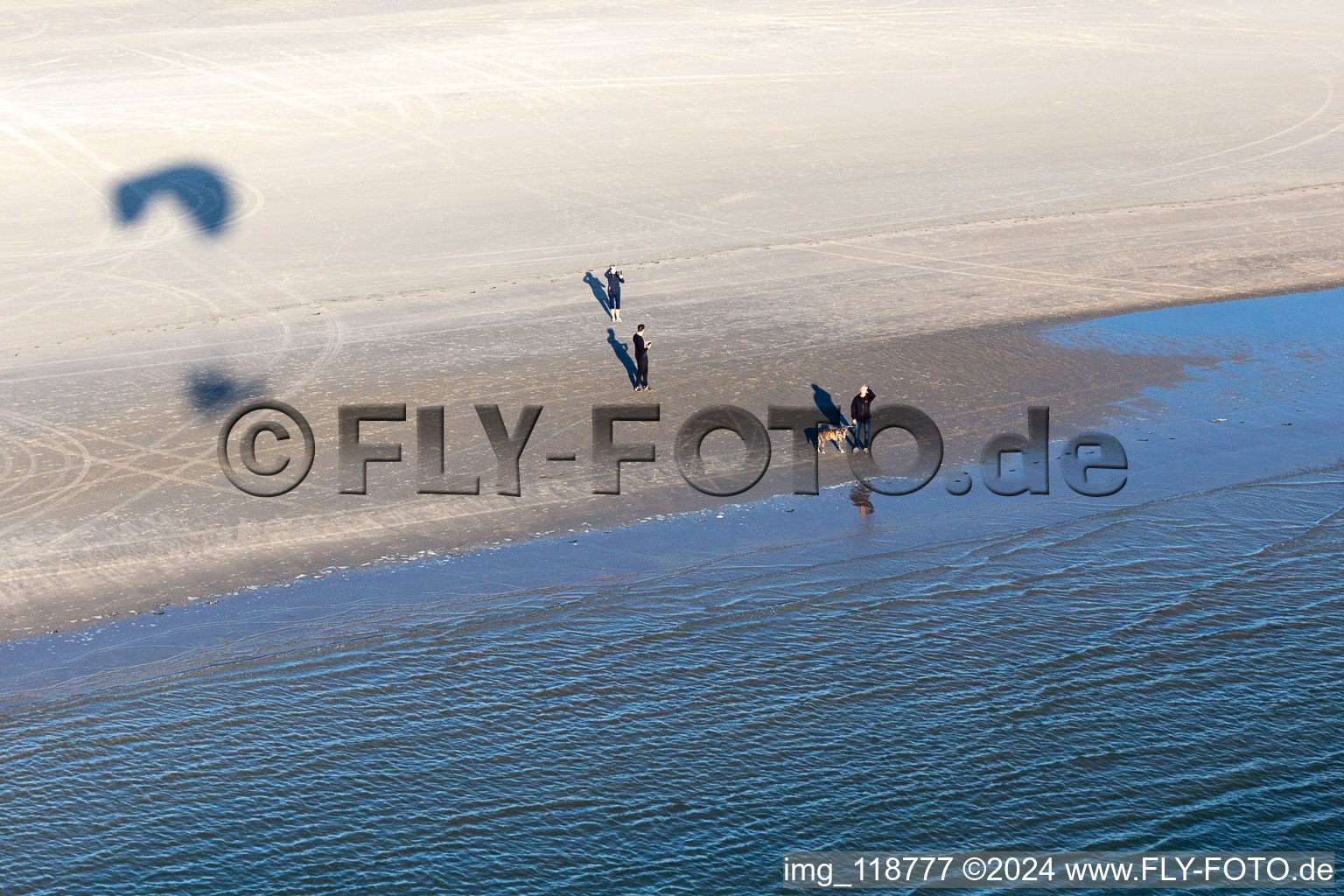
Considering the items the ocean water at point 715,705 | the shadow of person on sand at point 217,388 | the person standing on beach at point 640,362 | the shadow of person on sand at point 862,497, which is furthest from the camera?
the shadow of person on sand at point 217,388

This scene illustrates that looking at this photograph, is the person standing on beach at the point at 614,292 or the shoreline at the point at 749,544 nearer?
the shoreline at the point at 749,544

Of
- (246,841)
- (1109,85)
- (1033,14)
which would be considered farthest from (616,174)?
(246,841)

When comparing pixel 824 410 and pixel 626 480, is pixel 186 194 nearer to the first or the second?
pixel 626 480

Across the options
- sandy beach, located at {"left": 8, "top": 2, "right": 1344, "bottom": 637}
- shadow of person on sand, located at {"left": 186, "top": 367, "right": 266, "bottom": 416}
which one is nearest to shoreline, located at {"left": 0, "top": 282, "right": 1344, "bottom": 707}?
sandy beach, located at {"left": 8, "top": 2, "right": 1344, "bottom": 637}

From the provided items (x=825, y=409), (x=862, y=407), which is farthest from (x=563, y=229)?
(x=862, y=407)

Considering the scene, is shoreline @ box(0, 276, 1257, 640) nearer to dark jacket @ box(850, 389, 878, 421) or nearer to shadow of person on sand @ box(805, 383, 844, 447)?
shadow of person on sand @ box(805, 383, 844, 447)

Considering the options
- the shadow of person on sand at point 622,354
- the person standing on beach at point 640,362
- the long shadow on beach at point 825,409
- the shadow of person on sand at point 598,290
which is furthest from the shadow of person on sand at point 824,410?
the shadow of person on sand at point 598,290

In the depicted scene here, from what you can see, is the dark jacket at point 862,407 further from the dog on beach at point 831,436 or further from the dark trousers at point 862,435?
the dog on beach at point 831,436
